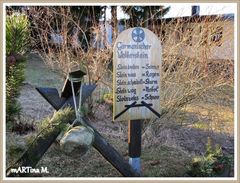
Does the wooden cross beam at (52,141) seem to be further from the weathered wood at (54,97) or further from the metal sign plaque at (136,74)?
the metal sign plaque at (136,74)

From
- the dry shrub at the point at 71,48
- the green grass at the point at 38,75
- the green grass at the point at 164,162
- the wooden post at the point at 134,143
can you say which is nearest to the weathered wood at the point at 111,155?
the wooden post at the point at 134,143

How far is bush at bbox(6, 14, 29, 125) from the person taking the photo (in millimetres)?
4199

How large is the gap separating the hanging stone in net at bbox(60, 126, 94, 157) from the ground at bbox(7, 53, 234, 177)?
35.5 inches

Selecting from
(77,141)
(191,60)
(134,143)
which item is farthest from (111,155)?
(191,60)

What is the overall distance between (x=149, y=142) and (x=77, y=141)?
220 cm

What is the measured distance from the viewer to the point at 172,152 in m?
5.39

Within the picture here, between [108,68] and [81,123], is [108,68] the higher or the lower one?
the higher one

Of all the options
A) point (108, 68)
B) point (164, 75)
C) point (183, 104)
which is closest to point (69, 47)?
point (108, 68)

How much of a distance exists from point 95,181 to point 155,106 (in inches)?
41.6

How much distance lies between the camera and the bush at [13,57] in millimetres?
4199

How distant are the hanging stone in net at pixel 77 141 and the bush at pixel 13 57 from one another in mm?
1155

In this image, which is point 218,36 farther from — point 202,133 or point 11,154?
point 11,154

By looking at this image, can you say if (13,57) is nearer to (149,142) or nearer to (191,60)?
(149,142)

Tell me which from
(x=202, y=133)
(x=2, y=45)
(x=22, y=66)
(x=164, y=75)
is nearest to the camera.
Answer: (x=2, y=45)
